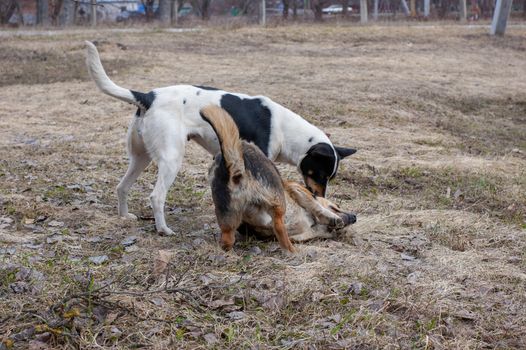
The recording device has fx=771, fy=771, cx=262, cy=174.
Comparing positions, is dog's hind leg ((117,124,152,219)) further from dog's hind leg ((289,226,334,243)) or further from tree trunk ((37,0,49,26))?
tree trunk ((37,0,49,26))

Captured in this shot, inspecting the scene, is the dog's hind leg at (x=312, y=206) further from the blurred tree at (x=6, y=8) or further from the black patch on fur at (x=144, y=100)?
the blurred tree at (x=6, y=8)

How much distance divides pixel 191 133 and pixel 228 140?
116 centimetres

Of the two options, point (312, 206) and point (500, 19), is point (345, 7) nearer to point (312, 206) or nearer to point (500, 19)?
point (500, 19)

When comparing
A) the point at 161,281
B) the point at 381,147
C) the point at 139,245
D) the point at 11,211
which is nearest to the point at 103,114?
the point at 381,147

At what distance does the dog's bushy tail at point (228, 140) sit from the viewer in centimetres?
532

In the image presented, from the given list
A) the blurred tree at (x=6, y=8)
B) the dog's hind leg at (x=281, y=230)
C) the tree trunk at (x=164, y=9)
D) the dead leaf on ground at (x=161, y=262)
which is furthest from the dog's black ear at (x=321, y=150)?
the blurred tree at (x=6, y=8)

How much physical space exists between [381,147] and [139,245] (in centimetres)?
532

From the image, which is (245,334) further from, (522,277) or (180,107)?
(180,107)

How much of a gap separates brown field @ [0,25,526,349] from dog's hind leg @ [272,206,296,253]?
114 mm

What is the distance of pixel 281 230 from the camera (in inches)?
218

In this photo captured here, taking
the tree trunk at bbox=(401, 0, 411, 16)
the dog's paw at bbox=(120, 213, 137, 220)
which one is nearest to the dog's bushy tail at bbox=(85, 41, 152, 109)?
the dog's paw at bbox=(120, 213, 137, 220)

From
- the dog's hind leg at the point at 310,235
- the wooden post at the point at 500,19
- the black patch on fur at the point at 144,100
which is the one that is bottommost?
the dog's hind leg at the point at 310,235

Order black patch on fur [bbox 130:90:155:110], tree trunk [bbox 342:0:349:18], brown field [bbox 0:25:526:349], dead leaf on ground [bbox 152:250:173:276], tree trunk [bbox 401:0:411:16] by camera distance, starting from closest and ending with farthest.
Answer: brown field [bbox 0:25:526:349], dead leaf on ground [bbox 152:250:173:276], black patch on fur [bbox 130:90:155:110], tree trunk [bbox 342:0:349:18], tree trunk [bbox 401:0:411:16]

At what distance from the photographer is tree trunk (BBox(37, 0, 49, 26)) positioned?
35.3m
